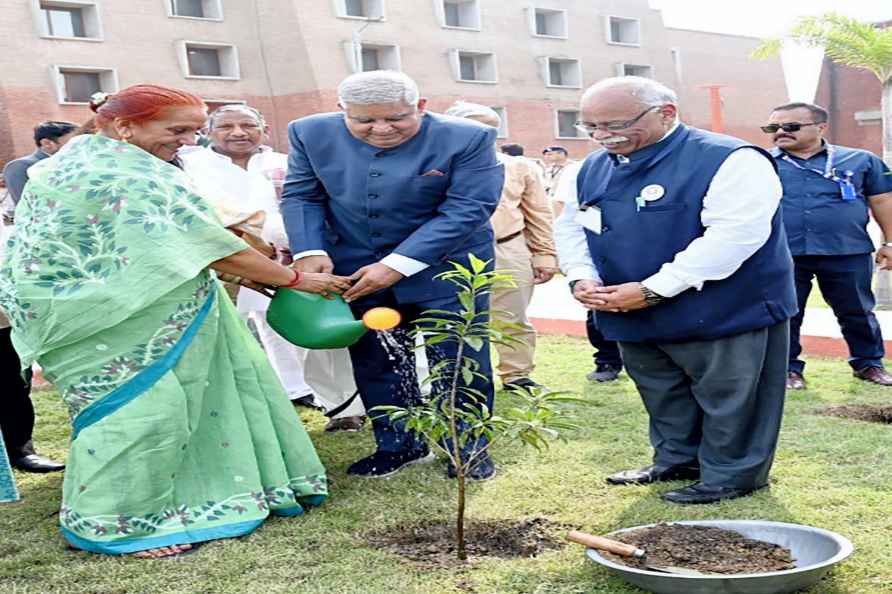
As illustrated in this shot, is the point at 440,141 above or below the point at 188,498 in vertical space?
above

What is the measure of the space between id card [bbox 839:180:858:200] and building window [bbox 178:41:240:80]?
26.5 metres

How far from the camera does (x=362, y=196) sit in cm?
411

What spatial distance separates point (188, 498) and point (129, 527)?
0.80 feet

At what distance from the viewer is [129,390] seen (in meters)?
3.52

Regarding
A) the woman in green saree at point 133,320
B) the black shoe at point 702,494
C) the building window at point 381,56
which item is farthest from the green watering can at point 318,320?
the building window at point 381,56

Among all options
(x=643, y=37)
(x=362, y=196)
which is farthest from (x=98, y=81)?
(x=362, y=196)

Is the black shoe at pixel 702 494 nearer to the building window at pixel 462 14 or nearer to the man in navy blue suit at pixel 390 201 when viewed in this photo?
the man in navy blue suit at pixel 390 201

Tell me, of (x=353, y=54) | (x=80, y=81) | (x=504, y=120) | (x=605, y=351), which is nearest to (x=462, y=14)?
(x=504, y=120)

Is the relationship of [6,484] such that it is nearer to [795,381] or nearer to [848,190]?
[795,381]

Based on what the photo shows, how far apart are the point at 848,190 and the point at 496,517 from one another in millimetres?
3267

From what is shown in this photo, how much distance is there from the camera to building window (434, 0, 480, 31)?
35.2m

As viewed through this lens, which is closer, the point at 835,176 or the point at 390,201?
the point at 390,201

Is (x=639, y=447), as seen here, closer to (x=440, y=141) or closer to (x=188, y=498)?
(x=440, y=141)

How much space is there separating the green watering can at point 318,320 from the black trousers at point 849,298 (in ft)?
9.62
